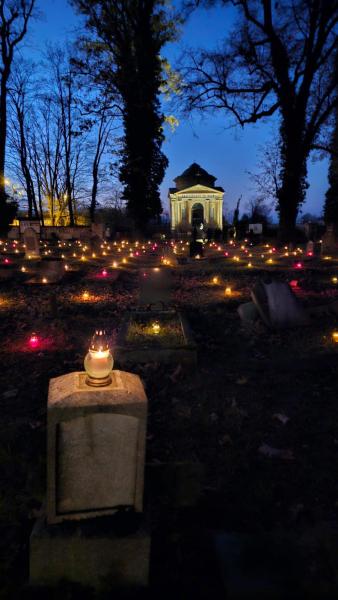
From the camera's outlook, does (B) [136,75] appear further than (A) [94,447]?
Yes

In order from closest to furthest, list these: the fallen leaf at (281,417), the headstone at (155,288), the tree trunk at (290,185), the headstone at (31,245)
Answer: the fallen leaf at (281,417) → the headstone at (155,288) → the headstone at (31,245) → the tree trunk at (290,185)

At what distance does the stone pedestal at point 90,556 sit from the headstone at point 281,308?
5491 mm

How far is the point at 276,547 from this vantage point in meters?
2.64

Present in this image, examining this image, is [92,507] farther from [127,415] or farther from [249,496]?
[249,496]

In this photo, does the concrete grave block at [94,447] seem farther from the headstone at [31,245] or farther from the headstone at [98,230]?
the headstone at [98,230]

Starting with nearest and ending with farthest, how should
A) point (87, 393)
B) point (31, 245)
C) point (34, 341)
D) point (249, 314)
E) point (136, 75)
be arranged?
point (87, 393) < point (34, 341) < point (249, 314) < point (31, 245) < point (136, 75)

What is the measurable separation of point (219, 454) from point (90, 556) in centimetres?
168

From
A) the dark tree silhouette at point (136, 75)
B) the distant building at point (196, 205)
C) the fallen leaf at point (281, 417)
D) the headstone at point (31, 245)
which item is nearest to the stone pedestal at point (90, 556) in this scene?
the fallen leaf at point (281, 417)

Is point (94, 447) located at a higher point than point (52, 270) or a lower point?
lower

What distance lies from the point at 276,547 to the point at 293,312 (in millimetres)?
5237

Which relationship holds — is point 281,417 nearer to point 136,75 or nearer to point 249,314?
point 249,314

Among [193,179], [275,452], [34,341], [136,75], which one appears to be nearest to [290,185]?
[136,75]

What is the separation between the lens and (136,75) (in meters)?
24.0

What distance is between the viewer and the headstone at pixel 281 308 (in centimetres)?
730
